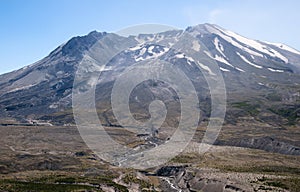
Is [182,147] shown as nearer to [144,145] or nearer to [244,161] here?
[144,145]

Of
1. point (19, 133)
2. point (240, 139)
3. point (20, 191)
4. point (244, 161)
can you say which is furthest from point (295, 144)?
point (19, 133)

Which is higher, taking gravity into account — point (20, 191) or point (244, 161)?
point (20, 191)

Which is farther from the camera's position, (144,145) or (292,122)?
(292,122)

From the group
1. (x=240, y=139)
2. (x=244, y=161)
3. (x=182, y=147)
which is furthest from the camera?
(x=240, y=139)

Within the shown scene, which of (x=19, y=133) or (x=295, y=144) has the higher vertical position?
(x=19, y=133)

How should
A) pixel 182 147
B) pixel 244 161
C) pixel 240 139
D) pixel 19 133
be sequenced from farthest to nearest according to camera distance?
pixel 19 133, pixel 240 139, pixel 182 147, pixel 244 161

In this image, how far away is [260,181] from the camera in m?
83.8

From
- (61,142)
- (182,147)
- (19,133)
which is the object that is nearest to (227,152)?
(182,147)

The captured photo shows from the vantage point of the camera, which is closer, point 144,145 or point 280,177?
point 280,177

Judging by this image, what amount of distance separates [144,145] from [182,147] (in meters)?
18.6

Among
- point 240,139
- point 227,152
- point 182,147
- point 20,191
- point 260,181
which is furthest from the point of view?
point 240,139

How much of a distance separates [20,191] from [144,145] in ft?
291

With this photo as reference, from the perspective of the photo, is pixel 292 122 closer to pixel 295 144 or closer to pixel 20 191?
pixel 295 144

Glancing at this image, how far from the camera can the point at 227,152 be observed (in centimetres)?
13638
